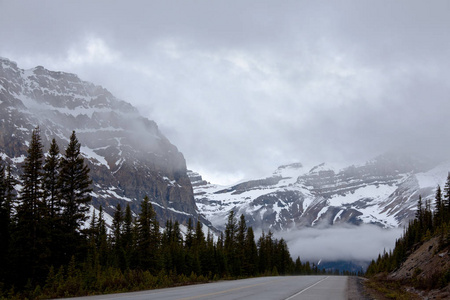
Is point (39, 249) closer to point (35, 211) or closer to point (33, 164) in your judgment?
point (35, 211)

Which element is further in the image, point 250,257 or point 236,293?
point 250,257

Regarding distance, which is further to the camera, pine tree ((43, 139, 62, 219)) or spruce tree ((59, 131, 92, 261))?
pine tree ((43, 139, 62, 219))

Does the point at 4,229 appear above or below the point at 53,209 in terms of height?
below

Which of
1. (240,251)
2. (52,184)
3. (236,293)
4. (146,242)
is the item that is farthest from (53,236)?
(240,251)

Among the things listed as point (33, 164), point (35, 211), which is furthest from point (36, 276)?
point (33, 164)

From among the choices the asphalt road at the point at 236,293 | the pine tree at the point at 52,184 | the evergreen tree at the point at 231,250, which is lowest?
the asphalt road at the point at 236,293

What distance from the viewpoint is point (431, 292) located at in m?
27.6

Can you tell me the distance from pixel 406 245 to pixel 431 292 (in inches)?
2617

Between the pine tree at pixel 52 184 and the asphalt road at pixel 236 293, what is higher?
the pine tree at pixel 52 184

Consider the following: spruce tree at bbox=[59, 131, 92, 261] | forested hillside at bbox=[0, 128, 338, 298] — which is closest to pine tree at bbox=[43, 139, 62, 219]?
forested hillside at bbox=[0, 128, 338, 298]

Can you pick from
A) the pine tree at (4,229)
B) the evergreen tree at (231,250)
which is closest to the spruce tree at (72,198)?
the pine tree at (4,229)

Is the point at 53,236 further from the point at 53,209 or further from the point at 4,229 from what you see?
the point at 4,229

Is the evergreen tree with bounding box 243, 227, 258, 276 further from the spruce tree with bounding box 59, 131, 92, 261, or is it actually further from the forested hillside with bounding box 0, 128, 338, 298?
the spruce tree with bounding box 59, 131, 92, 261

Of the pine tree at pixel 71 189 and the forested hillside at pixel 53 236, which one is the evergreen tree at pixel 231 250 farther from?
the pine tree at pixel 71 189
